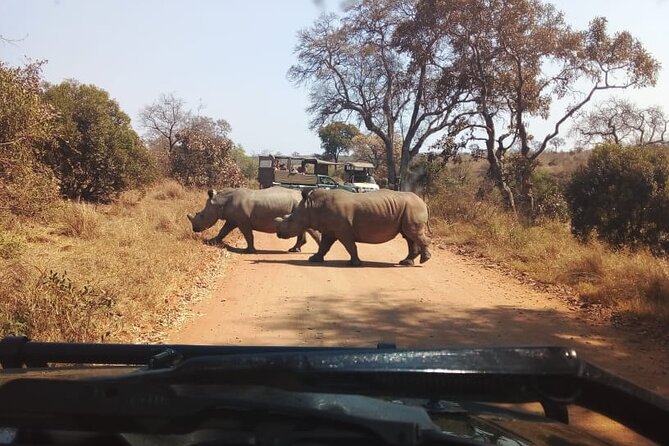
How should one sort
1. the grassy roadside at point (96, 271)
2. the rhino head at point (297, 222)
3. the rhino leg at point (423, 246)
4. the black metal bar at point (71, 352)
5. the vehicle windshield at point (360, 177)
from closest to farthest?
the black metal bar at point (71, 352), the grassy roadside at point (96, 271), the rhino leg at point (423, 246), the rhino head at point (297, 222), the vehicle windshield at point (360, 177)

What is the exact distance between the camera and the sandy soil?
7.65 m

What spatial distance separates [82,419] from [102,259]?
976 centimetres

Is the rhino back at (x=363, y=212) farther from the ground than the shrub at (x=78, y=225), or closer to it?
farther from the ground

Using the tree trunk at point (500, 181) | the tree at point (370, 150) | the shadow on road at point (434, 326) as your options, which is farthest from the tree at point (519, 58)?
the tree at point (370, 150)

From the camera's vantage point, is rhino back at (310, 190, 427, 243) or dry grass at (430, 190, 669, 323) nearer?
dry grass at (430, 190, 669, 323)

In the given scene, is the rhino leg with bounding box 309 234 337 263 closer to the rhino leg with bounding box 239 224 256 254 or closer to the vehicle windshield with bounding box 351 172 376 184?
the rhino leg with bounding box 239 224 256 254

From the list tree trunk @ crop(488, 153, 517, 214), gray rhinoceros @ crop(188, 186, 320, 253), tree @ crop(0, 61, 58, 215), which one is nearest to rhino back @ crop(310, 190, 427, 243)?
gray rhinoceros @ crop(188, 186, 320, 253)

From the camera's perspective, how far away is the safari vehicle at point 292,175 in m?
32.5

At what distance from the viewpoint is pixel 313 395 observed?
175cm

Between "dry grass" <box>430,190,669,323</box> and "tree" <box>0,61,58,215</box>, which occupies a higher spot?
"tree" <box>0,61,58,215</box>

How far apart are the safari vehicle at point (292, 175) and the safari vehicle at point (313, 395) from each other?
2754 cm

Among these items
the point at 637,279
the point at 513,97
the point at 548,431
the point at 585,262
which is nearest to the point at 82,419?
A: the point at 548,431

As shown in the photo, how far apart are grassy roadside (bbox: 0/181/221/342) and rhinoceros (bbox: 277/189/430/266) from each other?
242 centimetres

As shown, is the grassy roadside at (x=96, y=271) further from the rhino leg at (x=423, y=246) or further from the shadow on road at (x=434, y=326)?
the rhino leg at (x=423, y=246)
